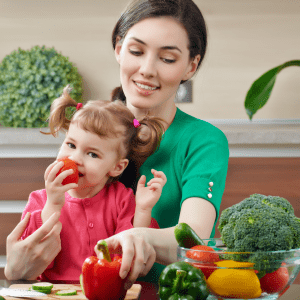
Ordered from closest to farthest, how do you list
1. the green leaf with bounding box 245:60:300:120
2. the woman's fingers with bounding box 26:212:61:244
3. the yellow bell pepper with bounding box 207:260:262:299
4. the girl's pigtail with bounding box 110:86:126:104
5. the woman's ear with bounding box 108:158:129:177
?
the yellow bell pepper with bounding box 207:260:262:299
the woman's fingers with bounding box 26:212:61:244
the woman's ear with bounding box 108:158:129:177
the girl's pigtail with bounding box 110:86:126:104
the green leaf with bounding box 245:60:300:120

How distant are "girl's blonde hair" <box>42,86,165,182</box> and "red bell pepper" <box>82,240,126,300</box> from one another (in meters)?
0.45

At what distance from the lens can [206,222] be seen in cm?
110

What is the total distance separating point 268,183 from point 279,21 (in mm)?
1191

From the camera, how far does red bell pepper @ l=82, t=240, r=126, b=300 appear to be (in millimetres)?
757

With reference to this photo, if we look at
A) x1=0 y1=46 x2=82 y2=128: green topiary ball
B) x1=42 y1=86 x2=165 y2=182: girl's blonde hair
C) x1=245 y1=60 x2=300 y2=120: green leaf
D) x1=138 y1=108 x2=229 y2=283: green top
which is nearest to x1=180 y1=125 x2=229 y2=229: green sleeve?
x1=138 y1=108 x2=229 y2=283: green top

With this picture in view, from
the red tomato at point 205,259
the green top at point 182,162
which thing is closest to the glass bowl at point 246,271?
the red tomato at point 205,259

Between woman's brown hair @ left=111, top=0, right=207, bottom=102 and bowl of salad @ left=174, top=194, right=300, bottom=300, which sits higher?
woman's brown hair @ left=111, top=0, right=207, bottom=102

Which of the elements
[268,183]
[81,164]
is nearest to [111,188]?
[81,164]

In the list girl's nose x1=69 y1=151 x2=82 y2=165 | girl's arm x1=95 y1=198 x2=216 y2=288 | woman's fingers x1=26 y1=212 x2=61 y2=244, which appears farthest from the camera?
girl's nose x1=69 y1=151 x2=82 y2=165

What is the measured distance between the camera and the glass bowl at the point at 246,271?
69 centimetres

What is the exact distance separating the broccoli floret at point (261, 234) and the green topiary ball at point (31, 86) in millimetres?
2019

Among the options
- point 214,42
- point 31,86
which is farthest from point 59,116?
point 214,42

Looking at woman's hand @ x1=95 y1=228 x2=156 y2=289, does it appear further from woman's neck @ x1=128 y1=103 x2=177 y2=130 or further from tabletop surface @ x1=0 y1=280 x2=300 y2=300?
woman's neck @ x1=128 y1=103 x2=177 y2=130

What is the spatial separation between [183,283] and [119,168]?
576 millimetres
